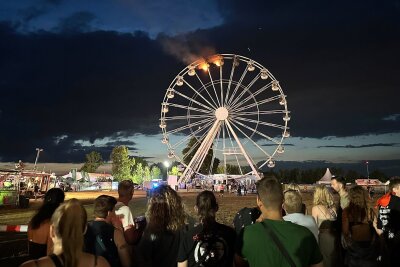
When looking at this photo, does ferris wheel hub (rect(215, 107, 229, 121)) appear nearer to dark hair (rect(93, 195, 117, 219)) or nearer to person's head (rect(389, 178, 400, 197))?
person's head (rect(389, 178, 400, 197))

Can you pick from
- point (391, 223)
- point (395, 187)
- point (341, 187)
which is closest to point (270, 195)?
point (391, 223)

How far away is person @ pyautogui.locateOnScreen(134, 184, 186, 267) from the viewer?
443cm

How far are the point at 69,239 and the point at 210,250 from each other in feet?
5.57

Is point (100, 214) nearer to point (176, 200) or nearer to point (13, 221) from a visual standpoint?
point (176, 200)

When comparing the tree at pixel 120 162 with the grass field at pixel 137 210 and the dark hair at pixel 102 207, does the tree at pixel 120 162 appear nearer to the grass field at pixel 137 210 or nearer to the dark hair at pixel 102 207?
the grass field at pixel 137 210

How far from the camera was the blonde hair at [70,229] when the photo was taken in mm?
2750

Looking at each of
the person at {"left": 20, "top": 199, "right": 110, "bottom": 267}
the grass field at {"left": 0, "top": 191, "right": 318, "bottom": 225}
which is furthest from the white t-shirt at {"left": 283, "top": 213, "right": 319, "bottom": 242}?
the grass field at {"left": 0, "top": 191, "right": 318, "bottom": 225}

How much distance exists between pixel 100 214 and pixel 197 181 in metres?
56.7

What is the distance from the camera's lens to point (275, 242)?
3.26 meters

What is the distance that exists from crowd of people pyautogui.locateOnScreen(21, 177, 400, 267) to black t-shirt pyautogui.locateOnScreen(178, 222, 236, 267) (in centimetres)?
1

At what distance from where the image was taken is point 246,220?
5938mm

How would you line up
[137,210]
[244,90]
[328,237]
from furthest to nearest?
[244,90] < [137,210] < [328,237]

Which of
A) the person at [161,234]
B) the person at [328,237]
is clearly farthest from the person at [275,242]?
the person at [328,237]

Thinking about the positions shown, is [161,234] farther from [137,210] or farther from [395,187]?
[137,210]
